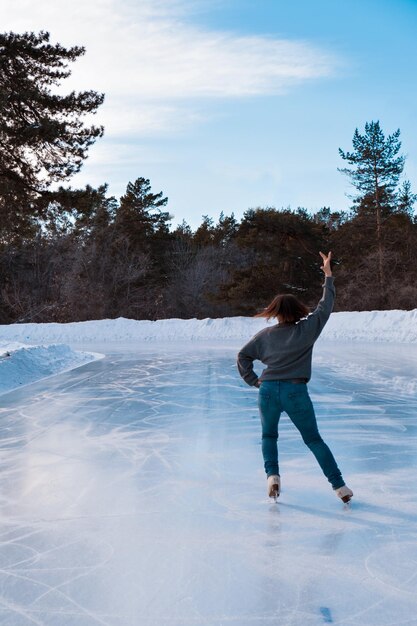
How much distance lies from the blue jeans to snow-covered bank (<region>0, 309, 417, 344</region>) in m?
24.1

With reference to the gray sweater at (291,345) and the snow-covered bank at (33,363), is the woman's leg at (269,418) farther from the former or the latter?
the snow-covered bank at (33,363)

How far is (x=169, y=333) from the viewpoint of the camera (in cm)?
3359

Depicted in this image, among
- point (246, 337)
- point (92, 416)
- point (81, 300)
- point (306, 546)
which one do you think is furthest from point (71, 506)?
point (81, 300)

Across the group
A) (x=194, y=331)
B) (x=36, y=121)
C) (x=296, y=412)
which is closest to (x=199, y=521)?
(x=296, y=412)

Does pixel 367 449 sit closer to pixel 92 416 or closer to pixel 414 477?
pixel 414 477

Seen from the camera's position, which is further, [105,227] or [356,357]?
[105,227]

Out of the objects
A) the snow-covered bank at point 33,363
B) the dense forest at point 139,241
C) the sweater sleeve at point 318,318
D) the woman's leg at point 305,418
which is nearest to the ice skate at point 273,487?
the woman's leg at point 305,418

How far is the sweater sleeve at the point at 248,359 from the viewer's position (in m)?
4.98

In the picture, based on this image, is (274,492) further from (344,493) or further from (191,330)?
(191,330)

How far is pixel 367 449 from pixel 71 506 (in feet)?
10.5

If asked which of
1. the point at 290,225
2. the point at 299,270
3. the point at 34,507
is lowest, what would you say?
the point at 34,507

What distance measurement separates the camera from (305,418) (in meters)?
4.82

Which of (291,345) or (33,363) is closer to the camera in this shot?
(291,345)

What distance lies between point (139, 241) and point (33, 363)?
45323 mm
